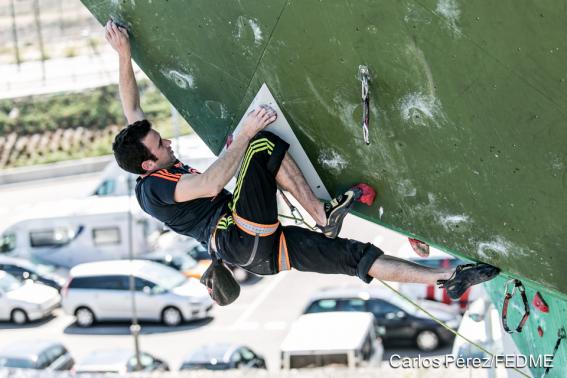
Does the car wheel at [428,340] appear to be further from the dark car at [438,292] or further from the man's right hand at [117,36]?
the man's right hand at [117,36]

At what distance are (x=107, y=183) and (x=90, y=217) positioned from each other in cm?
181

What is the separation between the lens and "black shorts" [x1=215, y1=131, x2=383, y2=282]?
5238mm

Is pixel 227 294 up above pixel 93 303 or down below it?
above

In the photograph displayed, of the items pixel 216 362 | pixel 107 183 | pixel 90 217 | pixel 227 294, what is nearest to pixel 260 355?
pixel 216 362

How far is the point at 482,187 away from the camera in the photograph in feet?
15.8

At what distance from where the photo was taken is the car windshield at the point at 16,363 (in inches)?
631

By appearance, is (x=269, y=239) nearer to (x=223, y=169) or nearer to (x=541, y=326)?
(x=223, y=169)

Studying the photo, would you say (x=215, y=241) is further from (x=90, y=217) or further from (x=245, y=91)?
(x=90, y=217)

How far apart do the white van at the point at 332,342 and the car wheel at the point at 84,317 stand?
5391mm

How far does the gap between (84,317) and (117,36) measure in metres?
14.9

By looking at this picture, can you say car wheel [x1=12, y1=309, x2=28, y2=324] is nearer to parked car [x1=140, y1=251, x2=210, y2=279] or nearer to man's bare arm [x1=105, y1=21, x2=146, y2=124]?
parked car [x1=140, y1=251, x2=210, y2=279]

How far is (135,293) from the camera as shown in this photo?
742 inches

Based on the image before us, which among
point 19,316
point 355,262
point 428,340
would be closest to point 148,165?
point 355,262

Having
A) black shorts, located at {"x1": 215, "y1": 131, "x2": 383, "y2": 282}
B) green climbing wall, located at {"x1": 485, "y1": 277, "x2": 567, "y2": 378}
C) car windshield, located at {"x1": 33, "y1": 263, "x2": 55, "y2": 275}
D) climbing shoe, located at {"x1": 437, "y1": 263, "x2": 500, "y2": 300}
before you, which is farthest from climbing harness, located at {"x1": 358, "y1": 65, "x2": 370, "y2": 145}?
car windshield, located at {"x1": 33, "y1": 263, "x2": 55, "y2": 275}
